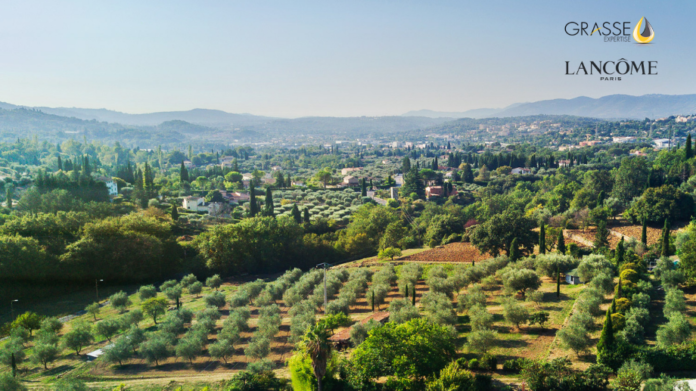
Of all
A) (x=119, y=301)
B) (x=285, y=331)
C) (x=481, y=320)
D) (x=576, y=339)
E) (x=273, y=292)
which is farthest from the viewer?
(x=273, y=292)

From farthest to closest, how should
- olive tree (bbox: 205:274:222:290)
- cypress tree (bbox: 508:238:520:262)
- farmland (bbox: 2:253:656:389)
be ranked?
olive tree (bbox: 205:274:222:290), cypress tree (bbox: 508:238:520:262), farmland (bbox: 2:253:656:389)

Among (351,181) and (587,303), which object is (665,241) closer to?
(587,303)

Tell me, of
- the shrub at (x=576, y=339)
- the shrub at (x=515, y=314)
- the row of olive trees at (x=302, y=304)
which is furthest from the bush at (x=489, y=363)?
the row of olive trees at (x=302, y=304)

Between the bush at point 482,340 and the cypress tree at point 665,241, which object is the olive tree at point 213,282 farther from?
the cypress tree at point 665,241

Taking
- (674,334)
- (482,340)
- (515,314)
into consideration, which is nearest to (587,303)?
(515,314)

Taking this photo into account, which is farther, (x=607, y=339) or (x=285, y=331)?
(x=285, y=331)

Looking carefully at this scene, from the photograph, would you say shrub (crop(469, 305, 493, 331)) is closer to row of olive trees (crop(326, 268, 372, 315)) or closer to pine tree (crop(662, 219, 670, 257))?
row of olive trees (crop(326, 268, 372, 315))

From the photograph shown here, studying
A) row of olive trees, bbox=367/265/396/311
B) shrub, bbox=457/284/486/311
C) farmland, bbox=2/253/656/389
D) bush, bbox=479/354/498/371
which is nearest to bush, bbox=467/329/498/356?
farmland, bbox=2/253/656/389

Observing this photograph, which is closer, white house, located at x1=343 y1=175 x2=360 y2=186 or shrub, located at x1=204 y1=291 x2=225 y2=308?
shrub, located at x1=204 y1=291 x2=225 y2=308

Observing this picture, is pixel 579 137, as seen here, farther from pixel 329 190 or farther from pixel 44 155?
pixel 44 155

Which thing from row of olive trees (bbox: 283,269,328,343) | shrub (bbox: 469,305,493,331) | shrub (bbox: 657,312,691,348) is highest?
shrub (bbox: 657,312,691,348)

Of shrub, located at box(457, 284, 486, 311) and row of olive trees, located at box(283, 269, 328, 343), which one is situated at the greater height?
shrub, located at box(457, 284, 486, 311)

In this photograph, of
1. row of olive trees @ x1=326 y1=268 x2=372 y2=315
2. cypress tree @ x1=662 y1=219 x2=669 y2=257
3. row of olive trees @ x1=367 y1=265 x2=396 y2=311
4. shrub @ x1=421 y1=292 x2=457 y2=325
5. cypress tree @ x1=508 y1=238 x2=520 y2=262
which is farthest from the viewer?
cypress tree @ x1=508 y1=238 x2=520 y2=262
